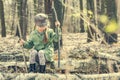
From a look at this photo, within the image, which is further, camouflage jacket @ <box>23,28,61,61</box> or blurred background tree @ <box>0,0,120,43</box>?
camouflage jacket @ <box>23,28,61,61</box>

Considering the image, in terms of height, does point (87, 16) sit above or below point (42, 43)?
above

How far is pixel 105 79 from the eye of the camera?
522 centimetres

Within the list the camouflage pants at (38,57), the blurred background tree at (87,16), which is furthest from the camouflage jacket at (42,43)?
the blurred background tree at (87,16)

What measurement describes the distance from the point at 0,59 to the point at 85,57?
1.96 meters

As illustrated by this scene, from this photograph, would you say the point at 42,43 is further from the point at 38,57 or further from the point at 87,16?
the point at 87,16

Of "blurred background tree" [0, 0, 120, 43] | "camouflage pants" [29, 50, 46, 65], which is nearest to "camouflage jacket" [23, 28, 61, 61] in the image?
"camouflage pants" [29, 50, 46, 65]

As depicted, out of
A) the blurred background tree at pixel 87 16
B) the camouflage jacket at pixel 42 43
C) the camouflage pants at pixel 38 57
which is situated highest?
the blurred background tree at pixel 87 16

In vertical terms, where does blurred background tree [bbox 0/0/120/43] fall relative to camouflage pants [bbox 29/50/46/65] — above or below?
above

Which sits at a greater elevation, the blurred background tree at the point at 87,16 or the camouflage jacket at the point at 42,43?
the blurred background tree at the point at 87,16

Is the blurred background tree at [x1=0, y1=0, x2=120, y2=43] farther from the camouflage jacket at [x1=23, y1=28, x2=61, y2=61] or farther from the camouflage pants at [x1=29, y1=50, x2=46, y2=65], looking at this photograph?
the camouflage pants at [x1=29, y1=50, x2=46, y2=65]

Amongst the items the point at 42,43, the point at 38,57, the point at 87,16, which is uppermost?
the point at 87,16

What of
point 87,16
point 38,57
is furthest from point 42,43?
point 87,16

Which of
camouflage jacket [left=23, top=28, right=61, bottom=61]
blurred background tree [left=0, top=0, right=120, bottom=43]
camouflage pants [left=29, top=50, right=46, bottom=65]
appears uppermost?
blurred background tree [left=0, top=0, right=120, bottom=43]

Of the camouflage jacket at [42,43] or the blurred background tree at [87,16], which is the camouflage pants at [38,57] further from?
the blurred background tree at [87,16]
